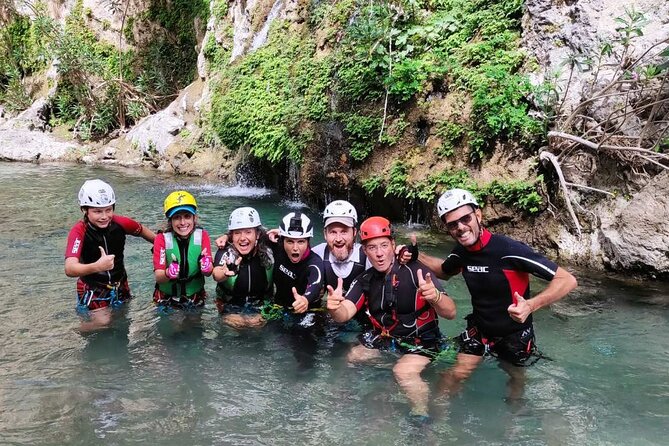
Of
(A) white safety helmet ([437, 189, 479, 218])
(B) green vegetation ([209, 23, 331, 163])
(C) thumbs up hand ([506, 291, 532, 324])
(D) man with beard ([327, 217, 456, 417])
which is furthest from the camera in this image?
(B) green vegetation ([209, 23, 331, 163])

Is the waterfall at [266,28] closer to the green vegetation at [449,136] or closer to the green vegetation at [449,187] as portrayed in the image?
the green vegetation at [449,187]

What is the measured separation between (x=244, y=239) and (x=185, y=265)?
79 cm

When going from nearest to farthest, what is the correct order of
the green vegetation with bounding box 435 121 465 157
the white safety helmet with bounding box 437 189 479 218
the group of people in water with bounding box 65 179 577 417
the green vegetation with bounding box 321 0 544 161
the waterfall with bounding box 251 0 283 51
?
the white safety helmet with bounding box 437 189 479 218 < the group of people in water with bounding box 65 179 577 417 < the green vegetation with bounding box 321 0 544 161 < the green vegetation with bounding box 435 121 465 157 < the waterfall with bounding box 251 0 283 51

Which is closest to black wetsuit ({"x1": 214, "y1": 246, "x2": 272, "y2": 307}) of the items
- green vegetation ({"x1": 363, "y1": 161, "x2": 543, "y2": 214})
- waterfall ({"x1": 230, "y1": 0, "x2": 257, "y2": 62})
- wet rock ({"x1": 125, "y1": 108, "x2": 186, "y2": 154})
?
green vegetation ({"x1": 363, "y1": 161, "x2": 543, "y2": 214})

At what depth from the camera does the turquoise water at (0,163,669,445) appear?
471 centimetres

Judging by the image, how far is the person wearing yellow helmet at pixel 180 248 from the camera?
6.21 m

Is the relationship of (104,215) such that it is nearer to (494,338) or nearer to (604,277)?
(494,338)

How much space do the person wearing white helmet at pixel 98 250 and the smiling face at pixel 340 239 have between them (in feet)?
7.02

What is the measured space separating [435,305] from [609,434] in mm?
1709

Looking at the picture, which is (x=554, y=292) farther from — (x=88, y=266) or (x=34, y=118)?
(x=34, y=118)

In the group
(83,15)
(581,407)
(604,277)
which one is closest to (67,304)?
(581,407)

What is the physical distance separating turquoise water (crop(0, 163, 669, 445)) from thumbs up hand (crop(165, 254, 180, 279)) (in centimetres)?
74

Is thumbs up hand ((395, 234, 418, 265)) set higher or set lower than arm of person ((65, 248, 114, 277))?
higher

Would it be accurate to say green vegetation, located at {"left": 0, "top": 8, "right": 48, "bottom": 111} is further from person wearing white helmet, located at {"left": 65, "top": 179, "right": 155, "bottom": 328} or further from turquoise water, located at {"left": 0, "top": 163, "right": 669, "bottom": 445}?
person wearing white helmet, located at {"left": 65, "top": 179, "right": 155, "bottom": 328}
